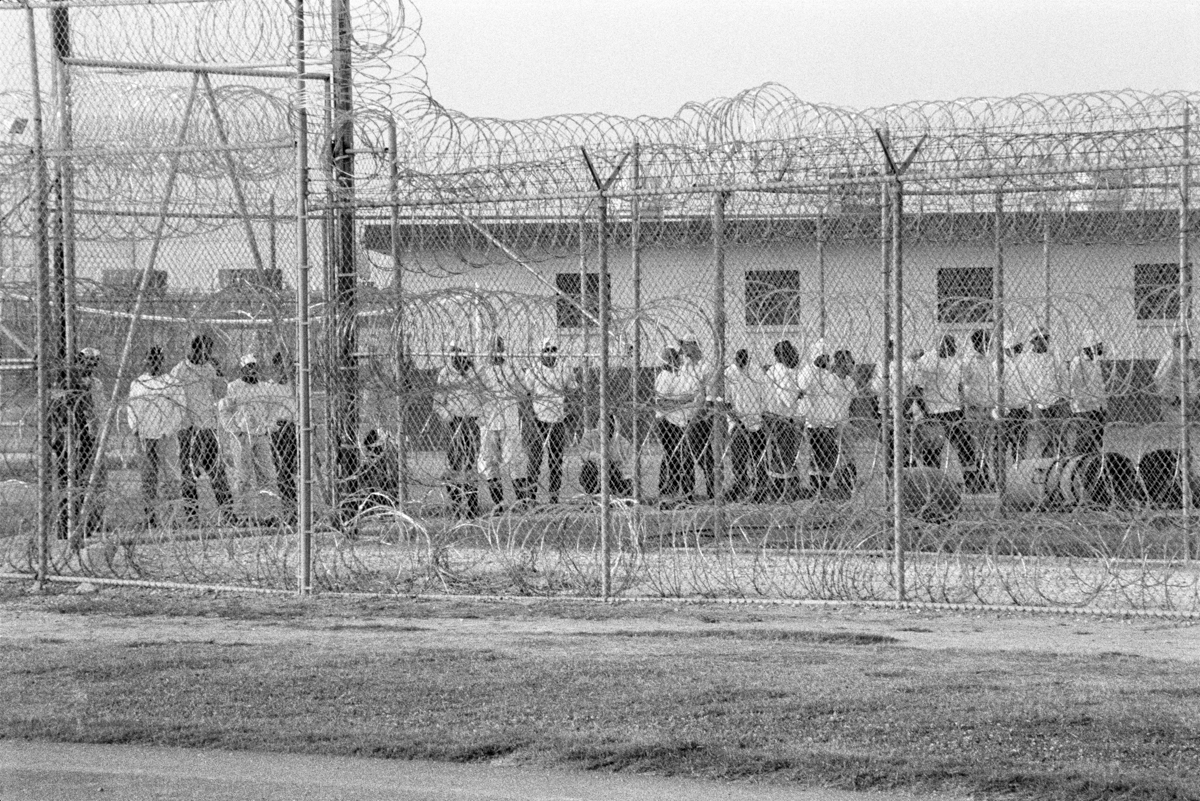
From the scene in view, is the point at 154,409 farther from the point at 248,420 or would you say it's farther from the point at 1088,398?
the point at 1088,398

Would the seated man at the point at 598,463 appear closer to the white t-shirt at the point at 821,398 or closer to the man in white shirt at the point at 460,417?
the man in white shirt at the point at 460,417

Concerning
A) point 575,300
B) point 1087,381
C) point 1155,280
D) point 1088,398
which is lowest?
point 1088,398

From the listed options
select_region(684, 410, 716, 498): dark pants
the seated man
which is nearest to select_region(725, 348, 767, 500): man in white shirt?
select_region(684, 410, 716, 498): dark pants

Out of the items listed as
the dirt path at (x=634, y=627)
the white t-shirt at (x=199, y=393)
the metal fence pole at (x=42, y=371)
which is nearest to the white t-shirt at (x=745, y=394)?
the dirt path at (x=634, y=627)

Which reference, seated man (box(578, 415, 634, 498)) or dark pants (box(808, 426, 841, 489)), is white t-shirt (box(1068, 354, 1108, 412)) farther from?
seated man (box(578, 415, 634, 498))

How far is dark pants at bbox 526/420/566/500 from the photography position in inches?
557

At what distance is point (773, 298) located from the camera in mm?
17609

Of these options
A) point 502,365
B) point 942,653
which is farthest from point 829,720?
point 502,365

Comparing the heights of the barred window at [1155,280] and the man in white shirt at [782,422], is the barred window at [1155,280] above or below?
above

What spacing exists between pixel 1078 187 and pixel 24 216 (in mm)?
7682

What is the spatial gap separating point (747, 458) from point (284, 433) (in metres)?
3.85

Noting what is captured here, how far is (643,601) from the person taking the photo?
34.7 ft

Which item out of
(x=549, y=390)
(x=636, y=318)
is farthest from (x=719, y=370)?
(x=549, y=390)

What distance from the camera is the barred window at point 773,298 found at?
43.4 ft
